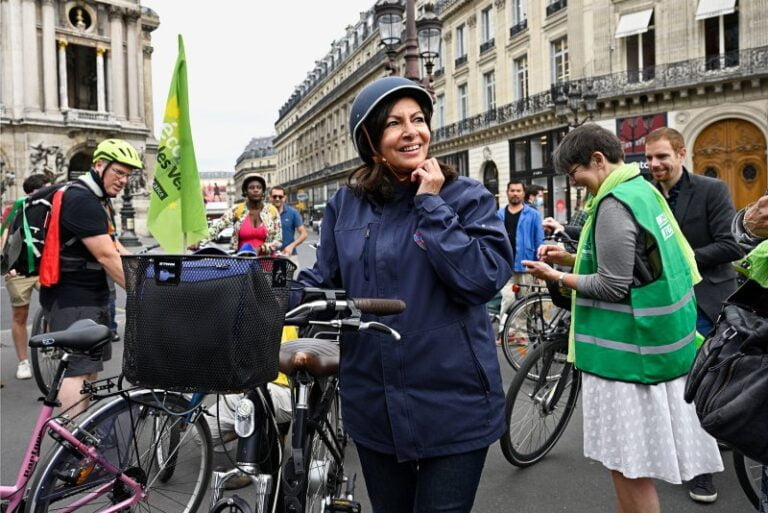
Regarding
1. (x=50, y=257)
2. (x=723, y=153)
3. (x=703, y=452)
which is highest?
(x=723, y=153)

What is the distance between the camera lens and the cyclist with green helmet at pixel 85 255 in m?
3.74

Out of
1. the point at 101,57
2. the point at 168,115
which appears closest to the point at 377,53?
the point at 101,57

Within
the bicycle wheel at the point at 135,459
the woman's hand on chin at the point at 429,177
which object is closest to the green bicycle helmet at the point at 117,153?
the bicycle wheel at the point at 135,459

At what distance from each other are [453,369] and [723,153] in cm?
2472

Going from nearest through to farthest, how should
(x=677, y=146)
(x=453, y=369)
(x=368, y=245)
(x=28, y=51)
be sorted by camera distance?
1. (x=453, y=369)
2. (x=368, y=245)
3. (x=677, y=146)
4. (x=28, y=51)

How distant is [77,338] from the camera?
→ 8.76 ft

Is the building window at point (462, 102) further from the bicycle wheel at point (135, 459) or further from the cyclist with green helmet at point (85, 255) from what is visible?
the bicycle wheel at point (135, 459)

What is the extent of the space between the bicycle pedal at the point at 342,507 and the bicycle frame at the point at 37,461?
105cm

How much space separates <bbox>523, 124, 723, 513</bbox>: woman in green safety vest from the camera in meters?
2.52

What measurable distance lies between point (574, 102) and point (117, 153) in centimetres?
1813

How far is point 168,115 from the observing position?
454 cm

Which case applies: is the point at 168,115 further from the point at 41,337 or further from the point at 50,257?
the point at 41,337

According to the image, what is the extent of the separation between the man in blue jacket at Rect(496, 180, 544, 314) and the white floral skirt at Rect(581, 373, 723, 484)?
4.98m

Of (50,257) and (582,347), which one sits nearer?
(582,347)
